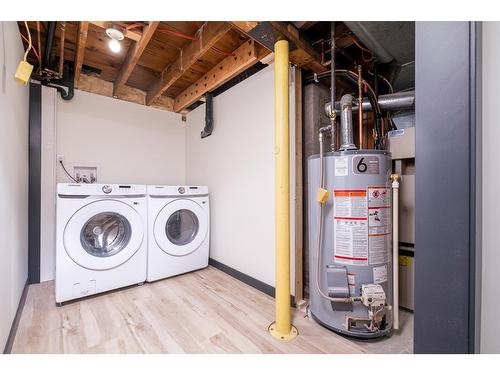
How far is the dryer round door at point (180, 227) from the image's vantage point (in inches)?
80.4

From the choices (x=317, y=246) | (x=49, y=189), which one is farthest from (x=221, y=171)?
(x=49, y=189)

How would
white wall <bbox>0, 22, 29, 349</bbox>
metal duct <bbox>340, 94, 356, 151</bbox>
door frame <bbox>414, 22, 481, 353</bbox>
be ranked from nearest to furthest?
door frame <bbox>414, 22, 481, 353</bbox>, white wall <bbox>0, 22, 29, 349</bbox>, metal duct <bbox>340, 94, 356, 151</bbox>

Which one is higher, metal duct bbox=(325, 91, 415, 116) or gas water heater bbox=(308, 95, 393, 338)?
metal duct bbox=(325, 91, 415, 116)

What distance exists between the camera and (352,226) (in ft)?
4.06

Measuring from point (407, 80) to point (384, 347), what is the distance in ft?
6.17

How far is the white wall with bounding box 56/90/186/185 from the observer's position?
2.20m

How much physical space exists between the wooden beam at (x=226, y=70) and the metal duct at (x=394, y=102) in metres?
0.69

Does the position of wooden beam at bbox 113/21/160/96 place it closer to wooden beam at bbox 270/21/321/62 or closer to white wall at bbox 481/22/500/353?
wooden beam at bbox 270/21/321/62

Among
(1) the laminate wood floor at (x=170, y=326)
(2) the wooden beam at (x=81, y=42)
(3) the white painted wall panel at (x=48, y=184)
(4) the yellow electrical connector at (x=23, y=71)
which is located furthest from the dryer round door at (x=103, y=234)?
(2) the wooden beam at (x=81, y=42)

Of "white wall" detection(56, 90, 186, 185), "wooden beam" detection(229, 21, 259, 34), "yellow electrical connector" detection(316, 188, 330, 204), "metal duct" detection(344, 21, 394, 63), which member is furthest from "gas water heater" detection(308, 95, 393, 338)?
"white wall" detection(56, 90, 186, 185)

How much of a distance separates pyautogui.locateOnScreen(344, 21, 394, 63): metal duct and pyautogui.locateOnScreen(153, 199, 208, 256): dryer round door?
1852 mm

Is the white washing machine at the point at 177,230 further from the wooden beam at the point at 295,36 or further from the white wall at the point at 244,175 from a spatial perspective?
the wooden beam at the point at 295,36

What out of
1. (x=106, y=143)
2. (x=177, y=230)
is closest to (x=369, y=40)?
(x=177, y=230)

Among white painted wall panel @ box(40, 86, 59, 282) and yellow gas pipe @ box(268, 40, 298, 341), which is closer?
yellow gas pipe @ box(268, 40, 298, 341)
